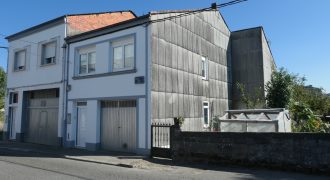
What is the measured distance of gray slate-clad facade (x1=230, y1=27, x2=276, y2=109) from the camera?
73.2ft

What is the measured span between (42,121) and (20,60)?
5.15 m

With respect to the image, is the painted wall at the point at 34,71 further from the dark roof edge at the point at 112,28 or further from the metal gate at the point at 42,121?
the dark roof edge at the point at 112,28

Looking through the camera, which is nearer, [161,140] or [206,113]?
[161,140]

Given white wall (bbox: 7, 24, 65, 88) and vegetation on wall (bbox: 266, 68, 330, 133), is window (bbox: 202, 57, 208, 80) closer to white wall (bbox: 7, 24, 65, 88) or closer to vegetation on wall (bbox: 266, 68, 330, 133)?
vegetation on wall (bbox: 266, 68, 330, 133)

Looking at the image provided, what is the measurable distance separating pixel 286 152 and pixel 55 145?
13.0 meters

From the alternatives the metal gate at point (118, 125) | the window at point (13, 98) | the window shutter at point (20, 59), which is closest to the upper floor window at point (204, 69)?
the metal gate at point (118, 125)

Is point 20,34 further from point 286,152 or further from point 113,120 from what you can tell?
point 286,152

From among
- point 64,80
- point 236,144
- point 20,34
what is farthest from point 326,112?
point 20,34

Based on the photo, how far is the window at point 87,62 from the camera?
55.1ft

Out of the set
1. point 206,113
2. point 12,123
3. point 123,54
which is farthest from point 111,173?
point 12,123

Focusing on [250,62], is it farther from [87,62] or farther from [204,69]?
[87,62]

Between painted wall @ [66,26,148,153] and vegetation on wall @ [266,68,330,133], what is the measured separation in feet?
26.4

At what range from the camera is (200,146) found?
39.2ft

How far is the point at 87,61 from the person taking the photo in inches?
671
